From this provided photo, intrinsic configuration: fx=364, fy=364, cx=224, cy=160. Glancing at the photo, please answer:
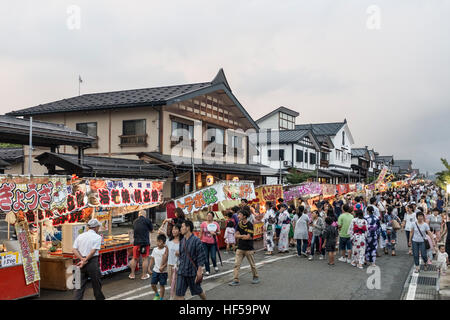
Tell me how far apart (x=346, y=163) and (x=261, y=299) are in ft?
191

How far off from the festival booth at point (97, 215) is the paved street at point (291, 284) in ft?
1.30

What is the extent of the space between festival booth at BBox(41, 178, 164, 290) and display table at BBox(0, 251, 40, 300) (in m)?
0.90

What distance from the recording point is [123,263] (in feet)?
36.0

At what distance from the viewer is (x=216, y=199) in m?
14.5

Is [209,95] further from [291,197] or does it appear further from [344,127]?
[344,127]

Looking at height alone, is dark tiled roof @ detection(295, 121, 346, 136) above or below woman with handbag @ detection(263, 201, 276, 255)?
above

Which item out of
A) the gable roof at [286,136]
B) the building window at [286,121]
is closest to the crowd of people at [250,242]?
the gable roof at [286,136]

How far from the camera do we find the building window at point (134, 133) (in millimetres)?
23219

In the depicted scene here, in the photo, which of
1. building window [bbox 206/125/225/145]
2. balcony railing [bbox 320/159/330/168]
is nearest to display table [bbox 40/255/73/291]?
building window [bbox 206/125/225/145]

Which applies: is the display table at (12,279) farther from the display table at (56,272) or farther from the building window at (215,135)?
the building window at (215,135)

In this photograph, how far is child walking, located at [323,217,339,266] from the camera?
11.8 meters

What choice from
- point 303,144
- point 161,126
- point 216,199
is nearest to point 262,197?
point 216,199

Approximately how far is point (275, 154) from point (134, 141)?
23.3 metres

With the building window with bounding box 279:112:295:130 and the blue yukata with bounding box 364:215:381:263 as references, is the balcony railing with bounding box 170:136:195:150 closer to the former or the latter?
the blue yukata with bounding box 364:215:381:263
